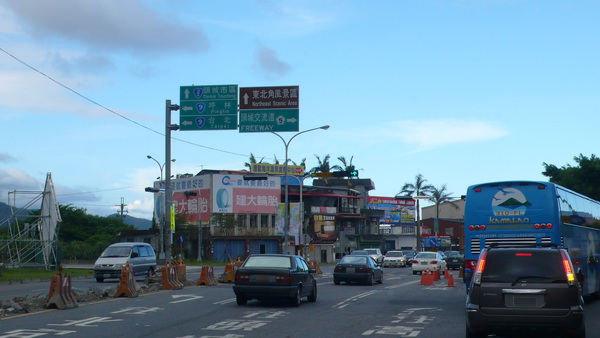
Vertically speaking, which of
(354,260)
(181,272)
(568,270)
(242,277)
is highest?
(568,270)

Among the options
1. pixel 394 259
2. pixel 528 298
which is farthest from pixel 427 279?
pixel 394 259

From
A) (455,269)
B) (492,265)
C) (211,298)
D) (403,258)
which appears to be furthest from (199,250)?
(492,265)

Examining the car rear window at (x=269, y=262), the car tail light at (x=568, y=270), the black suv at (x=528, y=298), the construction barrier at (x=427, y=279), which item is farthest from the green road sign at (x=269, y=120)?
the car tail light at (x=568, y=270)

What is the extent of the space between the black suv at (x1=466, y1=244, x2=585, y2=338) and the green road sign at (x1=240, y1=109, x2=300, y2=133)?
18341mm

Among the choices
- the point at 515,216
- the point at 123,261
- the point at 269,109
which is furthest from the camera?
the point at 123,261

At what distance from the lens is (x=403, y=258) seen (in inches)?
2576

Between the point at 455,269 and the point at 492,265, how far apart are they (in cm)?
5021

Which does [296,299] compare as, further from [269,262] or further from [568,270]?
[568,270]

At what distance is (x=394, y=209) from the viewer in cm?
11006

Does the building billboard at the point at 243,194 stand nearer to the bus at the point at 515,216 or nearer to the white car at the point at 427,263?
the white car at the point at 427,263

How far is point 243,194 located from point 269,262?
57.5m

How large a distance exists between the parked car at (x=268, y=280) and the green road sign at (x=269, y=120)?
10.4 meters

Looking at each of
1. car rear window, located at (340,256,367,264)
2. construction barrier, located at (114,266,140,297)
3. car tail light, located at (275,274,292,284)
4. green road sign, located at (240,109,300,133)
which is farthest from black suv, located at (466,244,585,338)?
car rear window, located at (340,256,367,264)

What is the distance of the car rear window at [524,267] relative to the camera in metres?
10.7
